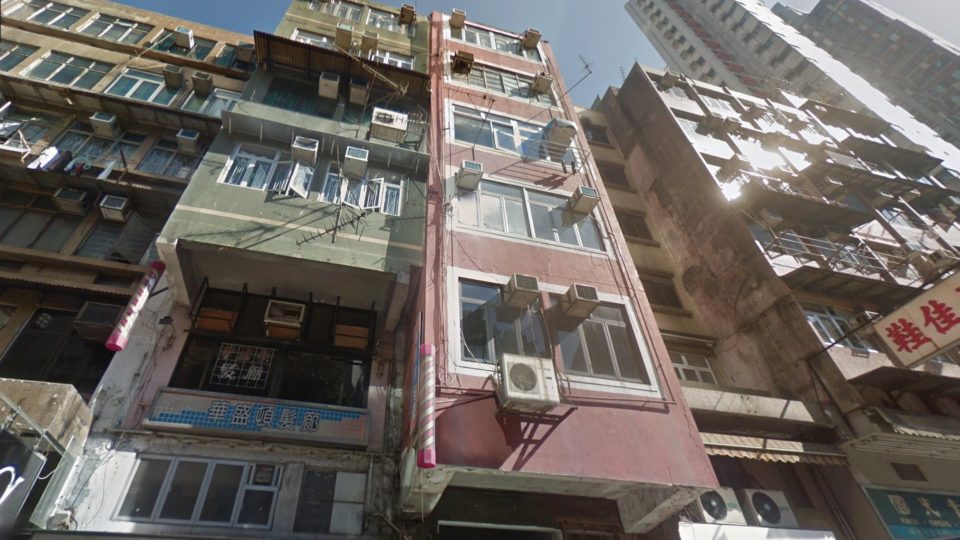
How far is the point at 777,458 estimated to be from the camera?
9977 mm

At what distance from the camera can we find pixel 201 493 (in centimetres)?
792

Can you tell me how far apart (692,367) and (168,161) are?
1926 cm

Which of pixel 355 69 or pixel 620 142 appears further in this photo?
pixel 620 142

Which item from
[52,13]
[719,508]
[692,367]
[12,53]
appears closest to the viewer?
[719,508]

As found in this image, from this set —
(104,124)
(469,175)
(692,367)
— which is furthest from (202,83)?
(692,367)

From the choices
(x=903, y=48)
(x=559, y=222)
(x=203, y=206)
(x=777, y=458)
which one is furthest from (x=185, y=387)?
(x=903, y=48)

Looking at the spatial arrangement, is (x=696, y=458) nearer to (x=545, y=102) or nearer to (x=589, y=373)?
(x=589, y=373)

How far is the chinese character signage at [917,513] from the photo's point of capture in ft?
34.3

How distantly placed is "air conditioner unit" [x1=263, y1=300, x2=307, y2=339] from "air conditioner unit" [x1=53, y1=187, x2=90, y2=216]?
6.79 metres

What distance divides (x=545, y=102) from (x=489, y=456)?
13724mm

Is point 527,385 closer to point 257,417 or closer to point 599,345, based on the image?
point 599,345

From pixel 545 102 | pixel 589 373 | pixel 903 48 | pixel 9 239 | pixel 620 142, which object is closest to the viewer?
pixel 589 373

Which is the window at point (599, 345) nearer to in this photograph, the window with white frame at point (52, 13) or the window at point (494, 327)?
the window at point (494, 327)

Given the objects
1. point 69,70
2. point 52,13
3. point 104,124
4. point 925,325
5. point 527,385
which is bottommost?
point 527,385
